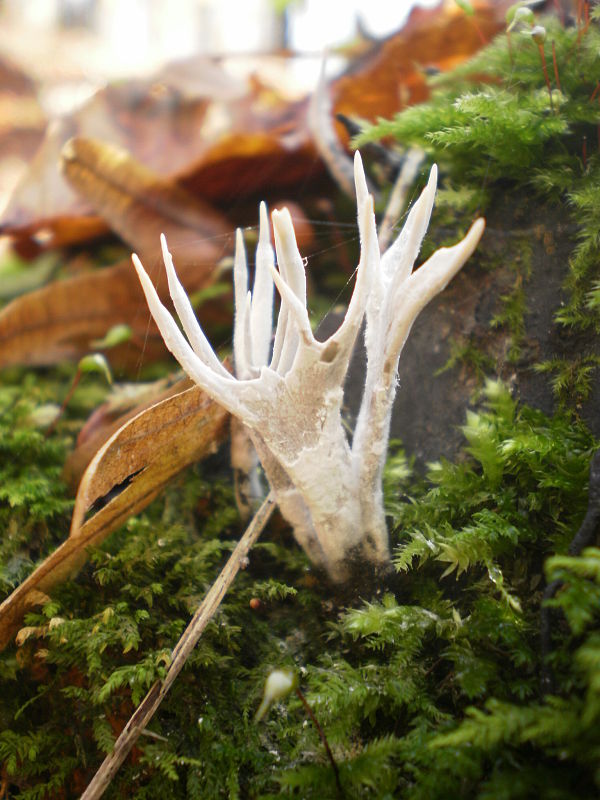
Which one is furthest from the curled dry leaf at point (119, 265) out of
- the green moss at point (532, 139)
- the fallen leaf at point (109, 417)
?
the green moss at point (532, 139)

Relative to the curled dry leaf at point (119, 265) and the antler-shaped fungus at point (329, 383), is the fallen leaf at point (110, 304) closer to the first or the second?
the curled dry leaf at point (119, 265)

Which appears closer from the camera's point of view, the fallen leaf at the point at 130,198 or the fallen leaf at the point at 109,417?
the fallen leaf at the point at 109,417

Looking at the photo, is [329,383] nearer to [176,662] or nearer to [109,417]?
[176,662]

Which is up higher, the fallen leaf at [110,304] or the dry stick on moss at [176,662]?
the fallen leaf at [110,304]

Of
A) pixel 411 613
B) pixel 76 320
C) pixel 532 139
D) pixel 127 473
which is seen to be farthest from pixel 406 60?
pixel 411 613

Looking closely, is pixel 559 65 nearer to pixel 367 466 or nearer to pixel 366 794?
pixel 367 466

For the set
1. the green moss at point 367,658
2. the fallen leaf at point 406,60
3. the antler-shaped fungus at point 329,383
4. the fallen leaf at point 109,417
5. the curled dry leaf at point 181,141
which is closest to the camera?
the green moss at point 367,658
